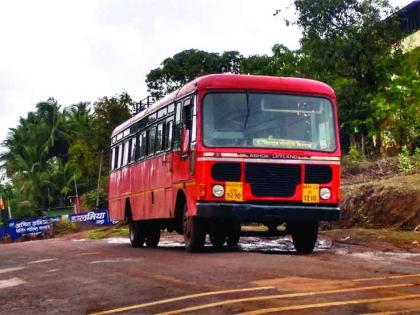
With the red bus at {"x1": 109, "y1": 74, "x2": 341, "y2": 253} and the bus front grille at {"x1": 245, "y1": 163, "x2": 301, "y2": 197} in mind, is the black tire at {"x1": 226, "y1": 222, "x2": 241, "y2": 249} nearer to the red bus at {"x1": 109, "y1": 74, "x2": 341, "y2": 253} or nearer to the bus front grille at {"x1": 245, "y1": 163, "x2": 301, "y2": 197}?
the red bus at {"x1": 109, "y1": 74, "x2": 341, "y2": 253}

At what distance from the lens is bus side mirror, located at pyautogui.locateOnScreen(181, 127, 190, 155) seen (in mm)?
15433

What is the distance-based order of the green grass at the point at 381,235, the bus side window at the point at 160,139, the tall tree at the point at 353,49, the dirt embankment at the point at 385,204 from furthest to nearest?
the tall tree at the point at 353,49 → the dirt embankment at the point at 385,204 → the bus side window at the point at 160,139 → the green grass at the point at 381,235

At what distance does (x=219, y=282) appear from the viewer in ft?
32.5

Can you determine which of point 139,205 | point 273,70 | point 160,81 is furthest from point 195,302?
point 160,81

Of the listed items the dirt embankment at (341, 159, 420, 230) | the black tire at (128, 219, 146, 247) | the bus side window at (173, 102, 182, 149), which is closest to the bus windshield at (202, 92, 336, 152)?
the bus side window at (173, 102, 182, 149)

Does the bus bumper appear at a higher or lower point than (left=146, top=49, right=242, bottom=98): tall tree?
lower

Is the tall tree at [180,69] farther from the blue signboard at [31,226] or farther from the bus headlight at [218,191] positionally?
the bus headlight at [218,191]

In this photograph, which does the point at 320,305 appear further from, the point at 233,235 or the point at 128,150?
the point at 128,150

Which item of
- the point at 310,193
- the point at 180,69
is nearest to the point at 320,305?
the point at 310,193

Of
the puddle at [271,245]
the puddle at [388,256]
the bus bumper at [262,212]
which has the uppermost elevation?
the bus bumper at [262,212]

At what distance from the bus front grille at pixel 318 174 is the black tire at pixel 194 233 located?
6.82ft

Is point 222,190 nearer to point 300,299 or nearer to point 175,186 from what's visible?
point 175,186

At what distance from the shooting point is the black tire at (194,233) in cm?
1532

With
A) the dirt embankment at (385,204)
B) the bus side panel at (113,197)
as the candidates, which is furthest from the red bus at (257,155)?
the bus side panel at (113,197)
